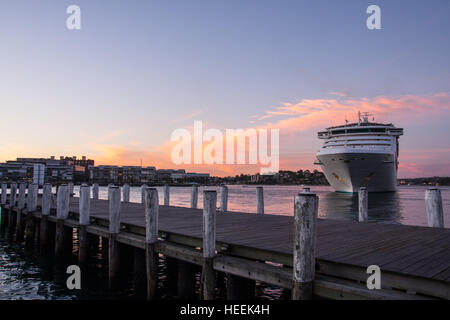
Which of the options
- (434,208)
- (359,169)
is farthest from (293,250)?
(359,169)

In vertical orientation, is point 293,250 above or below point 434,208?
below

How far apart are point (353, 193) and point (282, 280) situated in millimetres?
46499

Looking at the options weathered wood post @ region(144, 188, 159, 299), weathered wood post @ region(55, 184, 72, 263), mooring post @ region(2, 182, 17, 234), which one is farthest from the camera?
mooring post @ region(2, 182, 17, 234)

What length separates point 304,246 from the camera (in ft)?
15.7

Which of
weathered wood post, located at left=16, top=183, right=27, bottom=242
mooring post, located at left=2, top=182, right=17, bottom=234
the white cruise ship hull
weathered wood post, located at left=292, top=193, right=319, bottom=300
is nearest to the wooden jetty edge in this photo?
weathered wood post, located at left=292, top=193, right=319, bottom=300

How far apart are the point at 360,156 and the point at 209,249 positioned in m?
40.7

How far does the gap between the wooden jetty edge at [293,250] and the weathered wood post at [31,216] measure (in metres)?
5.48

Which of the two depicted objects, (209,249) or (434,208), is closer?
(209,249)

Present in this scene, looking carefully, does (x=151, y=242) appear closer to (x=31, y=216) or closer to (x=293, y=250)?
(x=293, y=250)

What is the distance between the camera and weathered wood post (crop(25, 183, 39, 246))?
622 inches

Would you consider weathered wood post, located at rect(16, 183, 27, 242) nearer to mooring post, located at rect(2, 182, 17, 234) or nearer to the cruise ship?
mooring post, located at rect(2, 182, 17, 234)

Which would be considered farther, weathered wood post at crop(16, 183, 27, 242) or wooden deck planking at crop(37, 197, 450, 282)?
weathered wood post at crop(16, 183, 27, 242)

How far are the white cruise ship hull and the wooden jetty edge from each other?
3536 centimetres

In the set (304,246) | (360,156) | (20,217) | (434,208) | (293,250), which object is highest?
(360,156)
